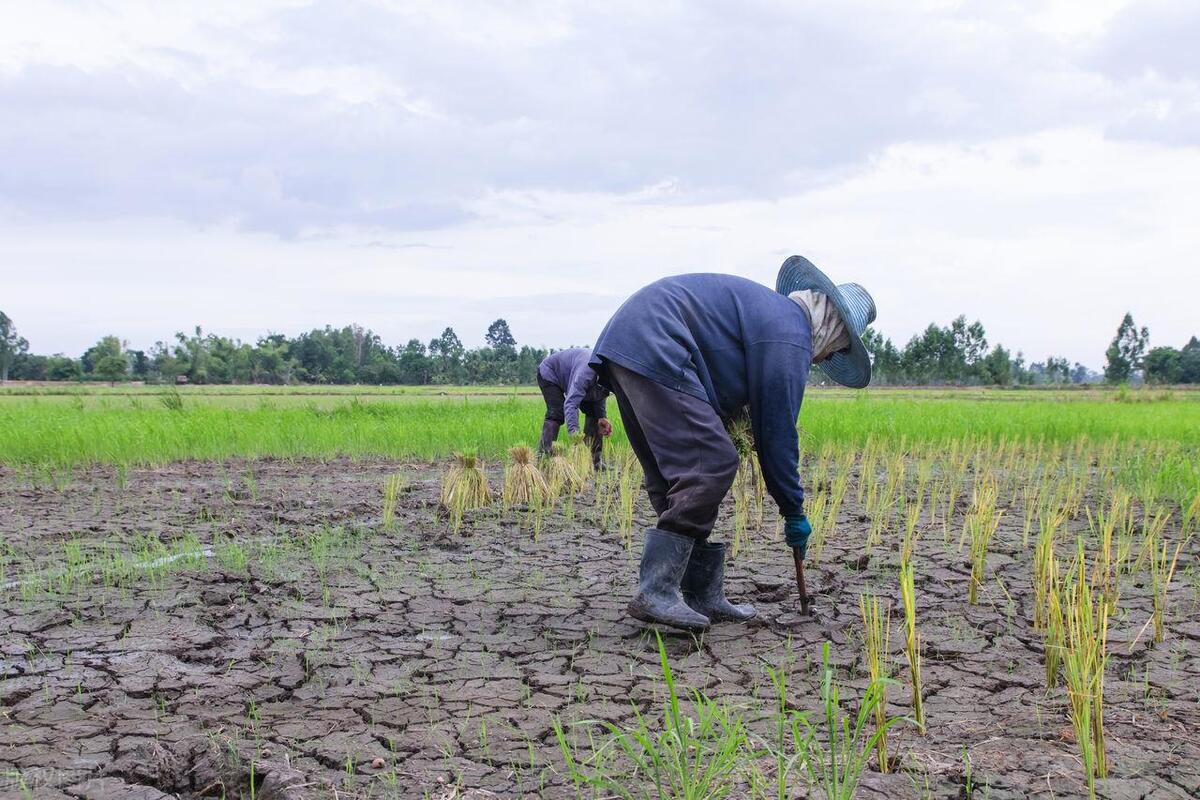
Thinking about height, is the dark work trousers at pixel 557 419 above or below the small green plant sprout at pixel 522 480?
above

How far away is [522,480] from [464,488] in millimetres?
454

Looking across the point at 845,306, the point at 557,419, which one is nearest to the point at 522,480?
the point at 557,419

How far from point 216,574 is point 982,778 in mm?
3200

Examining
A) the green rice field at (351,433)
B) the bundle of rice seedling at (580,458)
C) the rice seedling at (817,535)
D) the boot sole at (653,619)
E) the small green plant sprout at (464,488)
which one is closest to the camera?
the boot sole at (653,619)

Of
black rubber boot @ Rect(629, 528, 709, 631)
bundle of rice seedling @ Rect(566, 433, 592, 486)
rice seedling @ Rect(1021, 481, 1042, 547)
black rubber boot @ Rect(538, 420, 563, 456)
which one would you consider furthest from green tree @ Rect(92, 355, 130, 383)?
black rubber boot @ Rect(629, 528, 709, 631)

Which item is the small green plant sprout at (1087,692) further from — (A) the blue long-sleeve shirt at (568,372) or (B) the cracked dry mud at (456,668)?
(A) the blue long-sleeve shirt at (568,372)

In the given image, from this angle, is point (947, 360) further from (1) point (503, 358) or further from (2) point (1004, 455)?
(2) point (1004, 455)

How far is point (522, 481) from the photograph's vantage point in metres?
6.01

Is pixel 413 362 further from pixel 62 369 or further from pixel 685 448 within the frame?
pixel 685 448

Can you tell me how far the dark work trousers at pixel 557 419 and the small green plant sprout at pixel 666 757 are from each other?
477 cm

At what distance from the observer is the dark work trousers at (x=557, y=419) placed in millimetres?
7280

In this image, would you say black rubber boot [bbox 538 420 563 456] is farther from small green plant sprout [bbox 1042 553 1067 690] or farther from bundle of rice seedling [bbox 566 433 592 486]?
small green plant sprout [bbox 1042 553 1067 690]

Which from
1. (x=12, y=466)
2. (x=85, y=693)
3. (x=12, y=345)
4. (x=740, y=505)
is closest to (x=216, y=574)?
(x=85, y=693)

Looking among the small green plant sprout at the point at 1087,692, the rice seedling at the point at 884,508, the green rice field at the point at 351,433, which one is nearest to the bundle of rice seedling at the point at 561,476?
the green rice field at the point at 351,433
